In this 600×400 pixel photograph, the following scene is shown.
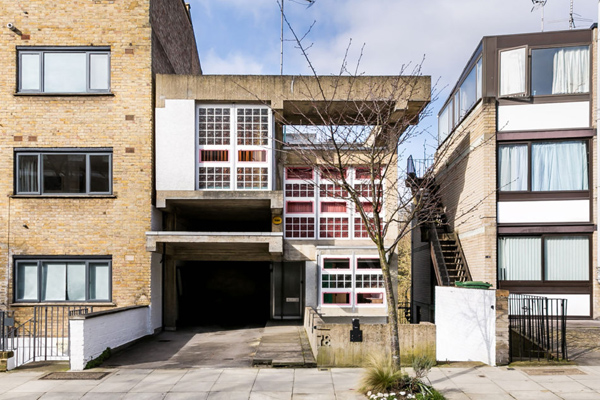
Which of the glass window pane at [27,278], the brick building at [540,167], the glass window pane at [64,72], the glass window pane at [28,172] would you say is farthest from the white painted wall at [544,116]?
the glass window pane at [27,278]

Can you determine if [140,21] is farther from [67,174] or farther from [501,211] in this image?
[501,211]

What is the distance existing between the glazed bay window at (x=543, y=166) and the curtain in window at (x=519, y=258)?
5.21 ft

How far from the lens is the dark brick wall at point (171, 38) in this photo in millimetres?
16797

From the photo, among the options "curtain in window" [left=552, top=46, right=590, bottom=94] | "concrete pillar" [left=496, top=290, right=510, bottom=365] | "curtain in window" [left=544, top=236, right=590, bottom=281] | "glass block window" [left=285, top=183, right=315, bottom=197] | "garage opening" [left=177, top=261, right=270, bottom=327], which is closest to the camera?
"concrete pillar" [left=496, top=290, right=510, bottom=365]

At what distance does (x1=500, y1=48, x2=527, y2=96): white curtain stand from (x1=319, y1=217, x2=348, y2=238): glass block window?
6.57 metres

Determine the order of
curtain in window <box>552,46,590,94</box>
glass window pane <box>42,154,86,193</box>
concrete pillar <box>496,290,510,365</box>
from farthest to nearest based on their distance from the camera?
glass window pane <box>42,154,86,193</box>, curtain in window <box>552,46,590,94</box>, concrete pillar <box>496,290,510,365</box>

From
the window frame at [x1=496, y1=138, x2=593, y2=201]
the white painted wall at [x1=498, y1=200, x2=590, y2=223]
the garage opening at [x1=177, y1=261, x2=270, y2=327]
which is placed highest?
the window frame at [x1=496, y1=138, x2=593, y2=201]

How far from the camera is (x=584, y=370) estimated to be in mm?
10258

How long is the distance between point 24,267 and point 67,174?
124 inches

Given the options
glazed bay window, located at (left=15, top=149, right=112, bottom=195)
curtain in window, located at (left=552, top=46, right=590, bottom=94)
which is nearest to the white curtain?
curtain in window, located at (left=552, top=46, right=590, bottom=94)

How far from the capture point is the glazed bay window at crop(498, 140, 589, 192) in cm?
1545

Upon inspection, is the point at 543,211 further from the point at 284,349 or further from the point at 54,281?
the point at 54,281

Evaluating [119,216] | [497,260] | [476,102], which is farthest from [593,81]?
[119,216]

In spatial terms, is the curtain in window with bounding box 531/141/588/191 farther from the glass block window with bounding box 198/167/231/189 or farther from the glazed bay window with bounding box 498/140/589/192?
the glass block window with bounding box 198/167/231/189
